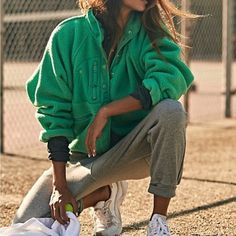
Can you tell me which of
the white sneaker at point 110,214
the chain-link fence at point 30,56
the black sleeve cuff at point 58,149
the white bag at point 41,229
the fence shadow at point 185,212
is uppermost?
the black sleeve cuff at point 58,149

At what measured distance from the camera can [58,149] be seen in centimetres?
388

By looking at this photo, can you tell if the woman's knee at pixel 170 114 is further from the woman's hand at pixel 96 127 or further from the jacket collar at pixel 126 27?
the jacket collar at pixel 126 27

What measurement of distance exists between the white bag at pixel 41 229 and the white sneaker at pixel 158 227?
1.09 feet

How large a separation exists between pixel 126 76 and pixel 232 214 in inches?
47.9

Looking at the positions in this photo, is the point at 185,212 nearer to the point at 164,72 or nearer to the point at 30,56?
the point at 164,72

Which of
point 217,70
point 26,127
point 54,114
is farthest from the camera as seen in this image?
point 217,70

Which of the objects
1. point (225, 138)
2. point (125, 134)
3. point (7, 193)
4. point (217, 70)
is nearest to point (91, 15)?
point (125, 134)

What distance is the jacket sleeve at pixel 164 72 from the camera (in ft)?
12.6

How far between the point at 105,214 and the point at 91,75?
A: 71cm

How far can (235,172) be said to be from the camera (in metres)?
6.25

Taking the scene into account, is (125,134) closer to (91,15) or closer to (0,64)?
(91,15)

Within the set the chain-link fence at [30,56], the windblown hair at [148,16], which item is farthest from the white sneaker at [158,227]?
the chain-link fence at [30,56]

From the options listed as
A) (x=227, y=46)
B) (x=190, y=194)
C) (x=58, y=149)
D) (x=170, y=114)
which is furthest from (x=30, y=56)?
(x=170, y=114)

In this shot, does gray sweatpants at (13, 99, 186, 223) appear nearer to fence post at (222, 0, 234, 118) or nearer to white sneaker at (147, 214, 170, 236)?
white sneaker at (147, 214, 170, 236)
